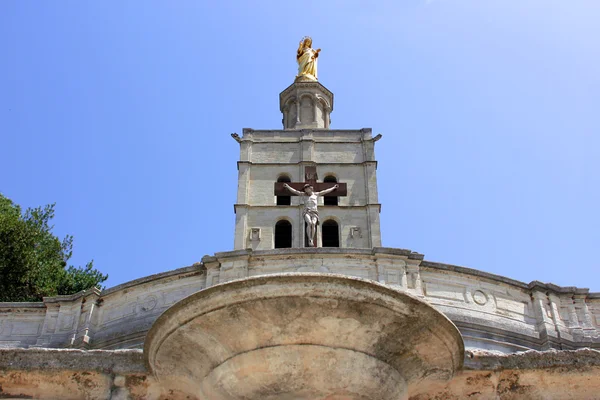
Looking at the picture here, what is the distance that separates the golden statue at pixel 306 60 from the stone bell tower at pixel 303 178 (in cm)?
141

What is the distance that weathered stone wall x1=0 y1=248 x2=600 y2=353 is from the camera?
56.6ft

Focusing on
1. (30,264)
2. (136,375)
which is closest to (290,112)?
(30,264)

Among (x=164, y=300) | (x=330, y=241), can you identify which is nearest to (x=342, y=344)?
(x=164, y=300)

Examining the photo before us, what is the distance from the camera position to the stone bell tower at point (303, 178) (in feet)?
114

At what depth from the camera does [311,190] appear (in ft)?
74.7

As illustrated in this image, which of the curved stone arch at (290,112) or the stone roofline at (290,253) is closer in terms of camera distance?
the stone roofline at (290,253)

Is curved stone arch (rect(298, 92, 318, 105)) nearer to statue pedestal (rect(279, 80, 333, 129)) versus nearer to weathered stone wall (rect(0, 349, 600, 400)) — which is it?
statue pedestal (rect(279, 80, 333, 129))

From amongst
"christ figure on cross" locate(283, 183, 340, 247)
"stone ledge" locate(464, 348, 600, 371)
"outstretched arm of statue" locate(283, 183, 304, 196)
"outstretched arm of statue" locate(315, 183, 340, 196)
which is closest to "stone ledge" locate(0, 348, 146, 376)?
"stone ledge" locate(464, 348, 600, 371)

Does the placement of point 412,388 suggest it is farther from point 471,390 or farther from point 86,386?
point 86,386

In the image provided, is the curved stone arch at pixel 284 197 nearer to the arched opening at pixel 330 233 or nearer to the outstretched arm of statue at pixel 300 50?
the arched opening at pixel 330 233

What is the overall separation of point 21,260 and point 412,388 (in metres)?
26.3

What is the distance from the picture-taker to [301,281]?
6.21 meters

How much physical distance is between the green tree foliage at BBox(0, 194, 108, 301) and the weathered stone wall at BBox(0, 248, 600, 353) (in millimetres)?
12690

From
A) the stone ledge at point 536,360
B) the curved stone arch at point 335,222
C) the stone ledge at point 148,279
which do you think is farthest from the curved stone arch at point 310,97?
the stone ledge at point 536,360
